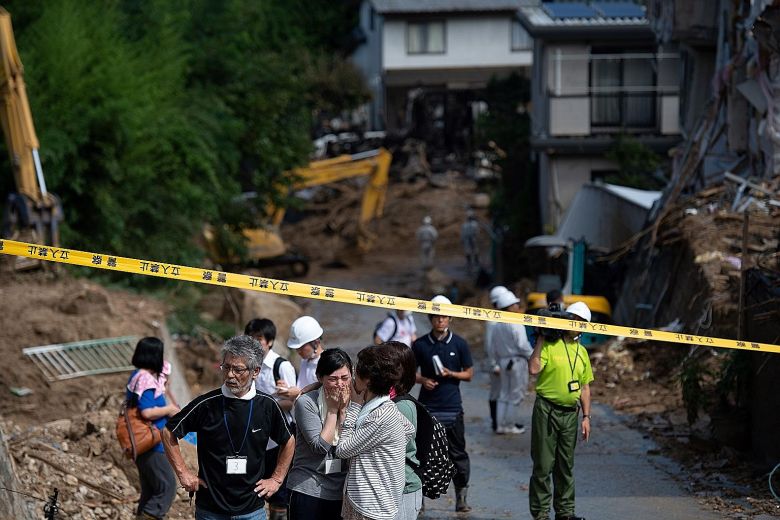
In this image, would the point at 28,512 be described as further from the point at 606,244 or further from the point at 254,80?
the point at 254,80

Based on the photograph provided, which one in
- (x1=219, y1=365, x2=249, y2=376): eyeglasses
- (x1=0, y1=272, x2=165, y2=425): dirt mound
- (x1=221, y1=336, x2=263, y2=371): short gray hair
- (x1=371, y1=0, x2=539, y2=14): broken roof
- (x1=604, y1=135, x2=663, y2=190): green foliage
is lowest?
(x1=0, y1=272, x2=165, y2=425): dirt mound

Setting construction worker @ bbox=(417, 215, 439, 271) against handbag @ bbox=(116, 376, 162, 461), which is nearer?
handbag @ bbox=(116, 376, 162, 461)

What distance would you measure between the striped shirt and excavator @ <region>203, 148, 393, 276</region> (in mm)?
23754

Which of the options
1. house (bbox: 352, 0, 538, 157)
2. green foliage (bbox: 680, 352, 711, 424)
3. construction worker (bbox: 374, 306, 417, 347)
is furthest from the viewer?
house (bbox: 352, 0, 538, 157)

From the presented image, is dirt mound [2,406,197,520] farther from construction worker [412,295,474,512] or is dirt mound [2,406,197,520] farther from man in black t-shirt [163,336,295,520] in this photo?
man in black t-shirt [163,336,295,520]

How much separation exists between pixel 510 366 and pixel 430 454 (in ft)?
23.2

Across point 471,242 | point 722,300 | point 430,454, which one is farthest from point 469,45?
point 430,454

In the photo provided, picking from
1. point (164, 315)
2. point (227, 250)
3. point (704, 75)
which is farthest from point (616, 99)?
point (164, 315)

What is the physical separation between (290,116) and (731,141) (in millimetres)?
15690

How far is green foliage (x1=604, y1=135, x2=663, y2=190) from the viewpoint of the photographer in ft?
89.8

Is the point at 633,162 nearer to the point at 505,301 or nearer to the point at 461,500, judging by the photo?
the point at 505,301

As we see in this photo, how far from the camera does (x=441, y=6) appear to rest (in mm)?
51312

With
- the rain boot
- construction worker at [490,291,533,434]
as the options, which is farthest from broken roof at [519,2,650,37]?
the rain boot

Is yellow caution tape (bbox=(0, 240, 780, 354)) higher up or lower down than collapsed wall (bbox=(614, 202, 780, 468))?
higher up
